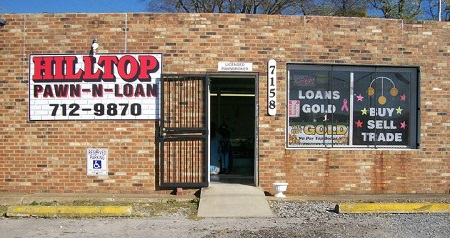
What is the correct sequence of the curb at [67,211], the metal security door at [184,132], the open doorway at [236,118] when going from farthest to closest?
1. the open doorway at [236,118]
2. the metal security door at [184,132]
3. the curb at [67,211]

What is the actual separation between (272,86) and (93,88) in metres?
3.70

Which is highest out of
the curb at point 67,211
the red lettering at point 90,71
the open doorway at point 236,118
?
the red lettering at point 90,71

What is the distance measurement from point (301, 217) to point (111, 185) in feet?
13.2

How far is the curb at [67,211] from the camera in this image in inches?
318

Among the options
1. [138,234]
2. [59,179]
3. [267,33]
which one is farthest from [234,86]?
[138,234]

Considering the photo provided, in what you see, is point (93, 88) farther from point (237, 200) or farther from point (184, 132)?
point (237, 200)

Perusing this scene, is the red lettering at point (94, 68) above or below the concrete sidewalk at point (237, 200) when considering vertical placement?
above

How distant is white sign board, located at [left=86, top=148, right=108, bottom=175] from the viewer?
31.9 ft

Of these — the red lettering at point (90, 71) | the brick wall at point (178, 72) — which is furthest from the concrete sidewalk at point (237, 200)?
the red lettering at point (90, 71)

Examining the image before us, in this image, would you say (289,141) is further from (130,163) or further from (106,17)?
(106,17)

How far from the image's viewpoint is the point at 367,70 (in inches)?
406

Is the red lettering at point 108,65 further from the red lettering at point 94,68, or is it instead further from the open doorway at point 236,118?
the open doorway at point 236,118

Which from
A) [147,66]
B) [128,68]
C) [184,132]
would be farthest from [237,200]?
[128,68]

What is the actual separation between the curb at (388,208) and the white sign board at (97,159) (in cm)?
469
